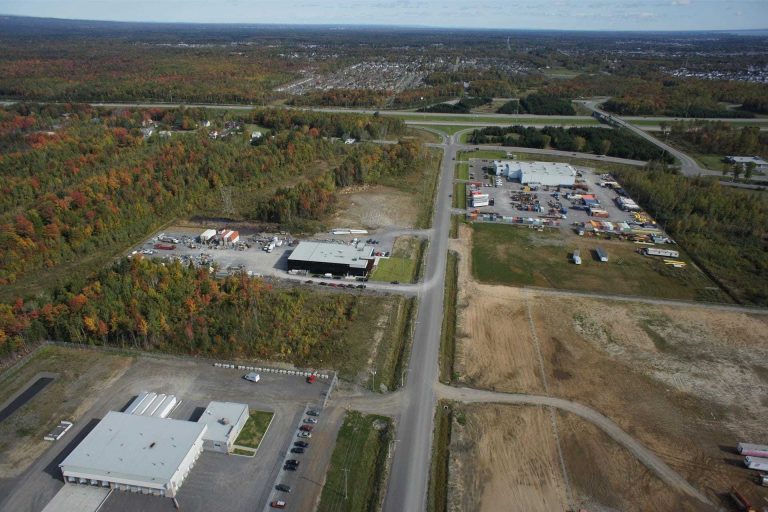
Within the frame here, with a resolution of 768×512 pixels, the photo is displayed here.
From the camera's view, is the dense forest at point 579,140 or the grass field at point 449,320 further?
the dense forest at point 579,140

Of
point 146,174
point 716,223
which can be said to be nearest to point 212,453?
point 146,174

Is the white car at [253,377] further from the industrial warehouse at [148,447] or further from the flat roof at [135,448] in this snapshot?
the flat roof at [135,448]

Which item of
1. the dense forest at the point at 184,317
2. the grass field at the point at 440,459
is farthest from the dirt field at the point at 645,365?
the dense forest at the point at 184,317

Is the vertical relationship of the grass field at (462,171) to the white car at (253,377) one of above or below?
above

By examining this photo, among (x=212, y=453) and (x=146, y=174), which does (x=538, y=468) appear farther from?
(x=146, y=174)

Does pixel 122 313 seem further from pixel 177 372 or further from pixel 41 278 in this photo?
pixel 41 278

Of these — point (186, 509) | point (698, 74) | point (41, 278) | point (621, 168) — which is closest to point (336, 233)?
point (41, 278)
